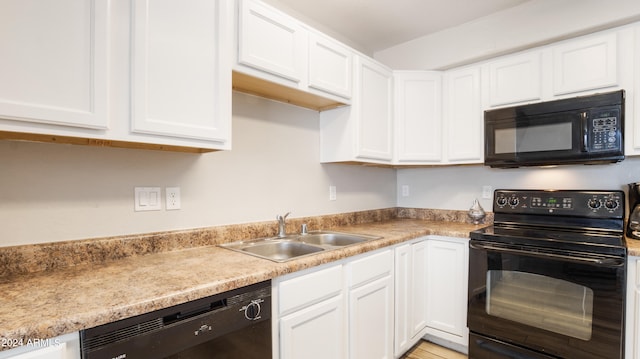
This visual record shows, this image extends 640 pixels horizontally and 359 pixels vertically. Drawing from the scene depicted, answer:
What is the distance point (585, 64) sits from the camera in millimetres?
1971

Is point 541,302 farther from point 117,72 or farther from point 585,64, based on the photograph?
point 117,72

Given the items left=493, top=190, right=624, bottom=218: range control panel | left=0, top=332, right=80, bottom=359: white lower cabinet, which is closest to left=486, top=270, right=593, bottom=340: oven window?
left=493, top=190, right=624, bottom=218: range control panel

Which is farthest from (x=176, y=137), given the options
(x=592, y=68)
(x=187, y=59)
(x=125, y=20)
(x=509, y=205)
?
(x=592, y=68)

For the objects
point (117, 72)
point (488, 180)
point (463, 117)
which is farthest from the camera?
point (488, 180)

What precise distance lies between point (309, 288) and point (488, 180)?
1964mm

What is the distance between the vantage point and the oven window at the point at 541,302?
1705mm

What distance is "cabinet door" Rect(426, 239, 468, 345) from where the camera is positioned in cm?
220

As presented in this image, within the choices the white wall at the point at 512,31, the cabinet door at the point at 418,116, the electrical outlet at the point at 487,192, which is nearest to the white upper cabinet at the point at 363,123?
the cabinet door at the point at 418,116

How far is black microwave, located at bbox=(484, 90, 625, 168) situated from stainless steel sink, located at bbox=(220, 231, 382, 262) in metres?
1.20

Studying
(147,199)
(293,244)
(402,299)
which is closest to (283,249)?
(293,244)

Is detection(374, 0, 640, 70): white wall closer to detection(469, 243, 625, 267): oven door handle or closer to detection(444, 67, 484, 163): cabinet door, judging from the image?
detection(444, 67, 484, 163): cabinet door

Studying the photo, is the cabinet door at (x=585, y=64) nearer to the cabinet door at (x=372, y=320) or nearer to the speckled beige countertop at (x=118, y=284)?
the cabinet door at (x=372, y=320)

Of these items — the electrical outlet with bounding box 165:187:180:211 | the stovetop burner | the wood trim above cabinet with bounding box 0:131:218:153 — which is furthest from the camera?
the stovetop burner

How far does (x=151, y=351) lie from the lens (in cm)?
92
